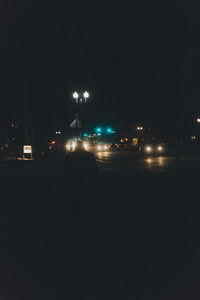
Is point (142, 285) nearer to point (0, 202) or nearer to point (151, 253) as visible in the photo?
point (151, 253)

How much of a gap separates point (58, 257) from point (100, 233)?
1.69 metres

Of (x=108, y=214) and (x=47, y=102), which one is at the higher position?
(x=47, y=102)

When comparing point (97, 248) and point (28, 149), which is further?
point (28, 149)

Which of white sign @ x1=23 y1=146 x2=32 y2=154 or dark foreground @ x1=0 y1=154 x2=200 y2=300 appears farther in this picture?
white sign @ x1=23 y1=146 x2=32 y2=154

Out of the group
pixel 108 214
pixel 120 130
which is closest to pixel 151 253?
pixel 108 214

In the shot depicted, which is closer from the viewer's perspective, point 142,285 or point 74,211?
point 142,285

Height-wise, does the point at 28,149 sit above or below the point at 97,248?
above

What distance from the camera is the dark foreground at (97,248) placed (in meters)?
4.90

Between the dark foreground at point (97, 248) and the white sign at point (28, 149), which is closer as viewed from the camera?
the dark foreground at point (97, 248)

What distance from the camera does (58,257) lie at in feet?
20.2

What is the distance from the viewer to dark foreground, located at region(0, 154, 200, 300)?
16.1 ft

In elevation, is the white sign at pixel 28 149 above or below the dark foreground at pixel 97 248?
above

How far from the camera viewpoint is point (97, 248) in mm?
6602

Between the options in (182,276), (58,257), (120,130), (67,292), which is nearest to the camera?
(67,292)
